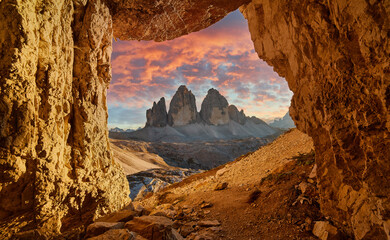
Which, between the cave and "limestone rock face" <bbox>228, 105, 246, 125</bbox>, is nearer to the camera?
the cave

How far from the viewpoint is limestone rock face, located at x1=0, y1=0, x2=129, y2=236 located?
11.5 ft

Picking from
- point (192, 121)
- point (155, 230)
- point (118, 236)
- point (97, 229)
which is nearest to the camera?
point (118, 236)

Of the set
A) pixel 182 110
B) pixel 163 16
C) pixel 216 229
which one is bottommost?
pixel 216 229

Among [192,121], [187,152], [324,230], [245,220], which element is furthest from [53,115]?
[192,121]

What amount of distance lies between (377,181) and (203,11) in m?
8.86

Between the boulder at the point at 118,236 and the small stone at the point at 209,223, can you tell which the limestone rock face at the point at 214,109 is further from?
the boulder at the point at 118,236

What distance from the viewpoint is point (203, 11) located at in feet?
27.3

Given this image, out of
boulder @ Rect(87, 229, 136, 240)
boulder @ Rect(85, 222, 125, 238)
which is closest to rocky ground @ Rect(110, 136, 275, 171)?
boulder @ Rect(85, 222, 125, 238)

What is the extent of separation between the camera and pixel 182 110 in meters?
107

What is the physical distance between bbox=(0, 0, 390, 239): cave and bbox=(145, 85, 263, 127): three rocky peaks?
98748 millimetres

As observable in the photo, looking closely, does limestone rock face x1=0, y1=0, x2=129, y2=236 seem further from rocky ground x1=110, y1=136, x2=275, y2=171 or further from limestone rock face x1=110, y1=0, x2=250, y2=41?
rocky ground x1=110, y1=136, x2=275, y2=171

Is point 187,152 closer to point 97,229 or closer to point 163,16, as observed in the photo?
point 163,16

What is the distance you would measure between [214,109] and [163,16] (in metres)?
107

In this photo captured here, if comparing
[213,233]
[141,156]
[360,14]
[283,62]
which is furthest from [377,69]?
[141,156]
